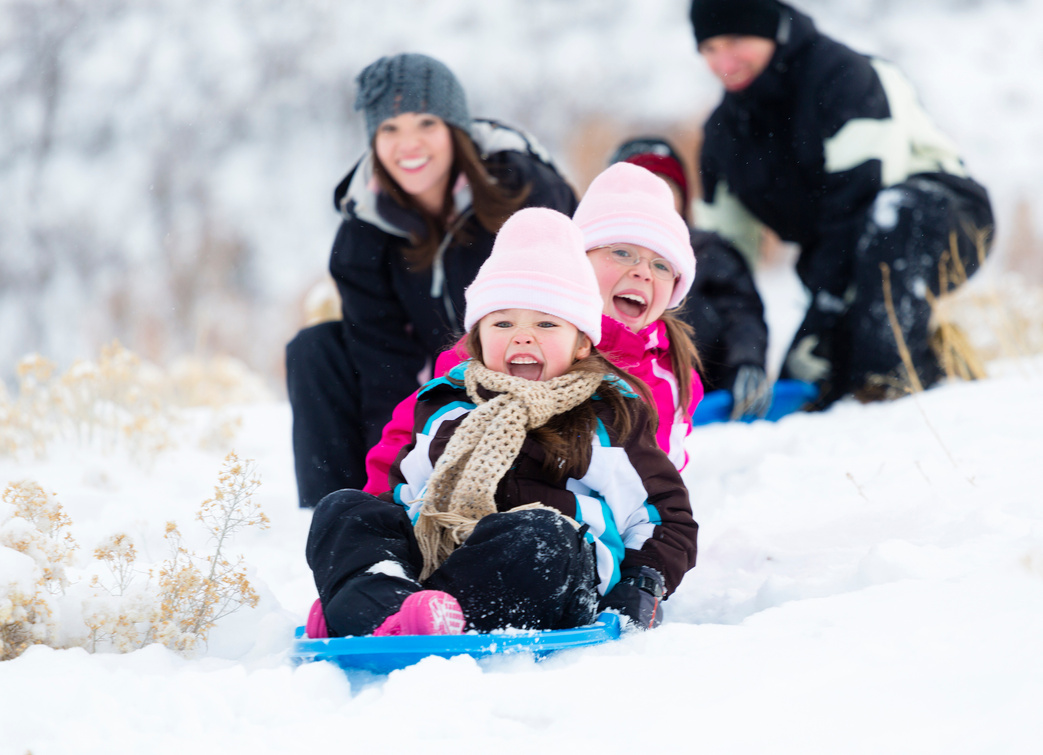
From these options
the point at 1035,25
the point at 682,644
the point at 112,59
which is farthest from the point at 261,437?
the point at 1035,25

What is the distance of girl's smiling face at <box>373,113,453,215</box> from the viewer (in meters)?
2.61

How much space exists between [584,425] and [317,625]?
57 centimetres

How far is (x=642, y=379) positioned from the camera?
1.88 metres

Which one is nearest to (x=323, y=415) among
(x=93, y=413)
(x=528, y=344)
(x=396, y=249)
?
(x=396, y=249)

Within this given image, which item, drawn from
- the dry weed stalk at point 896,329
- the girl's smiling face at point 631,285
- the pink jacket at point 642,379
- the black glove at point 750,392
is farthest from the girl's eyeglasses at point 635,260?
the dry weed stalk at point 896,329

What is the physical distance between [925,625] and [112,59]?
12.5 m

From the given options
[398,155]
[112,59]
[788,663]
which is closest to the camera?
[788,663]

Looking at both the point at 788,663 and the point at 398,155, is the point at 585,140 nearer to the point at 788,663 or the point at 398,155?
the point at 398,155

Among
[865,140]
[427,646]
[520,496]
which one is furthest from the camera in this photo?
[865,140]

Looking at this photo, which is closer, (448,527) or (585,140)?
(448,527)

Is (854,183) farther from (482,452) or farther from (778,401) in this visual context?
(482,452)

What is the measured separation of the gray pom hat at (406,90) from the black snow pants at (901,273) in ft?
5.71

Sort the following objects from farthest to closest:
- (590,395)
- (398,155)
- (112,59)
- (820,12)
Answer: (820,12)
(112,59)
(398,155)
(590,395)

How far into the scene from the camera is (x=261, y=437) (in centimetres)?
398
